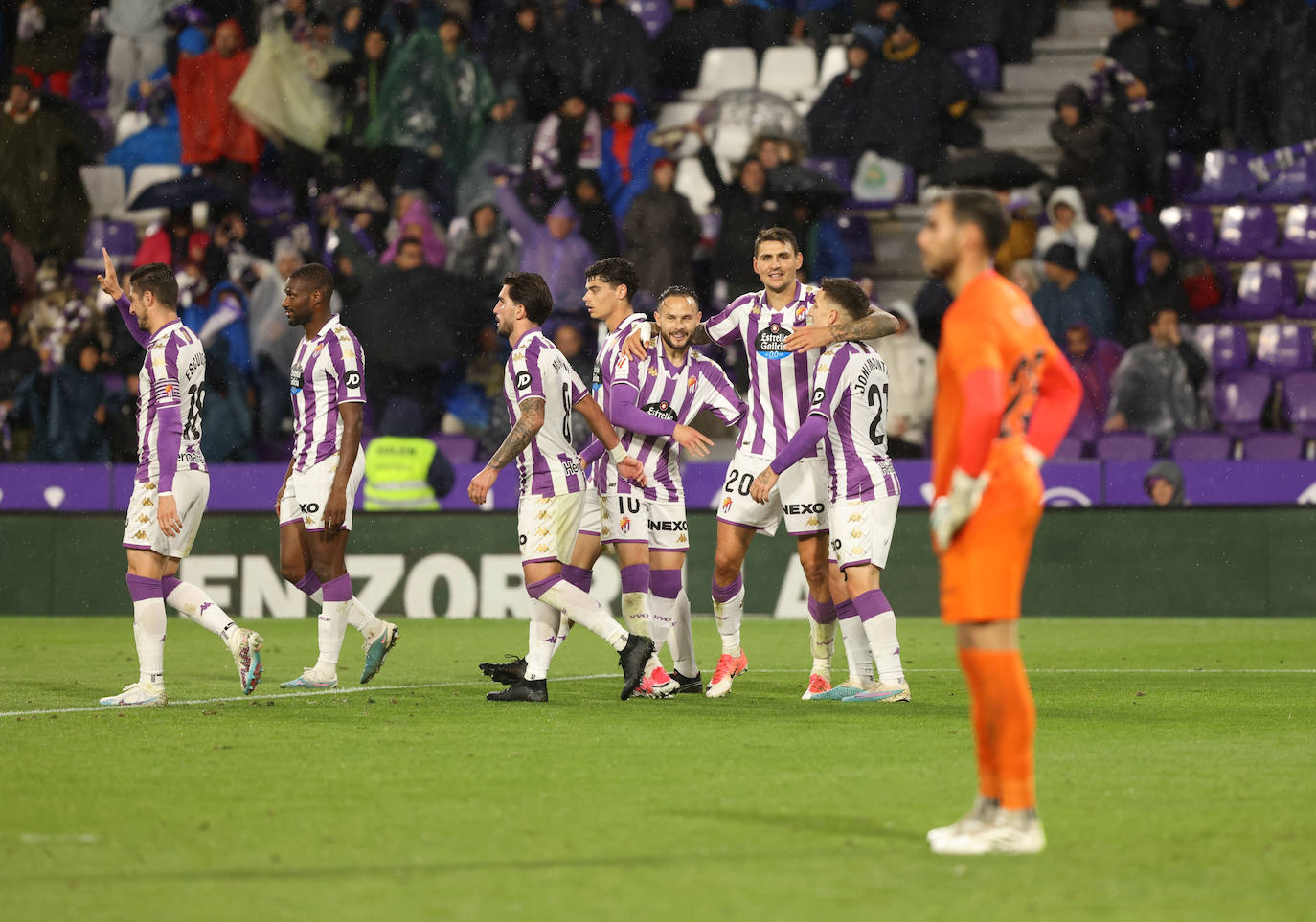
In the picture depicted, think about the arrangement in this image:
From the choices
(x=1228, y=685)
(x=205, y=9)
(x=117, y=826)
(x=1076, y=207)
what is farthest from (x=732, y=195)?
(x=117, y=826)

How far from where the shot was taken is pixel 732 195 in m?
19.8

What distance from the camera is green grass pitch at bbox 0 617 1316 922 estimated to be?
4789 mm

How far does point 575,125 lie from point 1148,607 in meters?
8.75

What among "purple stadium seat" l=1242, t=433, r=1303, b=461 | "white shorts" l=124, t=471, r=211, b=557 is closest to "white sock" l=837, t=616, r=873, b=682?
"white shorts" l=124, t=471, r=211, b=557

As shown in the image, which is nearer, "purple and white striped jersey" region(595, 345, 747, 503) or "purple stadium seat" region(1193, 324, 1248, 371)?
"purple and white striped jersey" region(595, 345, 747, 503)

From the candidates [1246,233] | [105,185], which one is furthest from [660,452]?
[105,185]

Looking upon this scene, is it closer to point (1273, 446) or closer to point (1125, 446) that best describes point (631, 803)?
point (1125, 446)

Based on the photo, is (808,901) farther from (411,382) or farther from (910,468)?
(411,382)

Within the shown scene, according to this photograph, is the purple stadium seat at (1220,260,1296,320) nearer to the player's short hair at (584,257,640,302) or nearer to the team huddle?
the team huddle

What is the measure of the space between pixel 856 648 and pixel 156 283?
4081 mm

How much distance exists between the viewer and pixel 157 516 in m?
9.55

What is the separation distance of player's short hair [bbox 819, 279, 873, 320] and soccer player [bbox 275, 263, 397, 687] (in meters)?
2.54

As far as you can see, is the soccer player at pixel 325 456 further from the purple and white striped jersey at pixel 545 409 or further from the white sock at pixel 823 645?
the white sock at pixel 823 645

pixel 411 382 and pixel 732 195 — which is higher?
pixel 732 195
